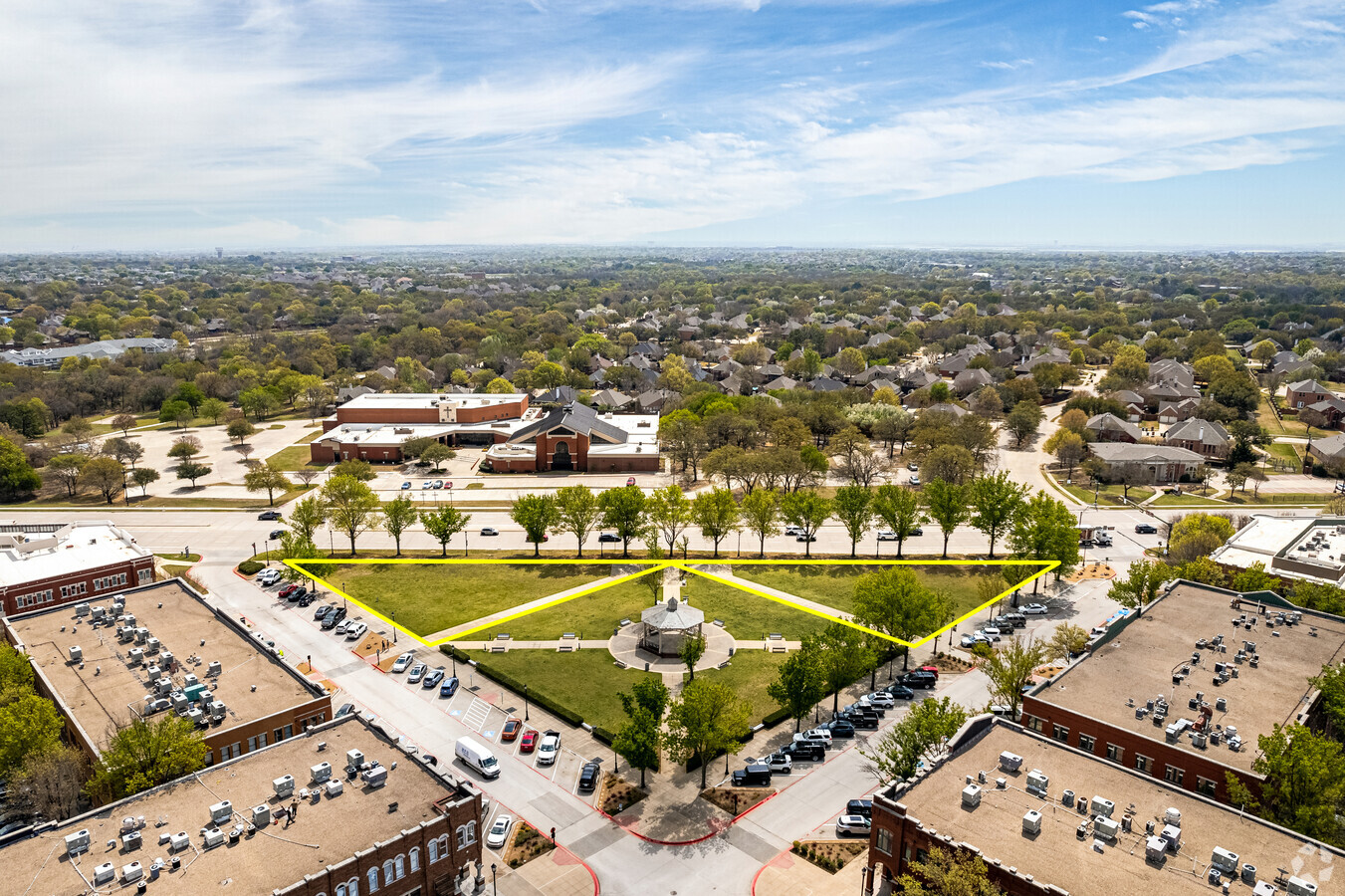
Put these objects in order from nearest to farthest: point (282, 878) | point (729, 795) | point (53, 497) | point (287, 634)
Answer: point (282, 878) → point (729, 795) → point (287, 634) → point (53, 497)

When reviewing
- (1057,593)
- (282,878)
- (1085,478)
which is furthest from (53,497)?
(1085,478)

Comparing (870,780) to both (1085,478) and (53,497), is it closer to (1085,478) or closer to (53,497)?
(1085,478)

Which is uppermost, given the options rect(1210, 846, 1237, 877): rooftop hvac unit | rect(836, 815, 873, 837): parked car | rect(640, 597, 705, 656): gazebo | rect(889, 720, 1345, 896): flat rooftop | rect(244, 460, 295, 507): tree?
rect(1210, 846, 1237, 877): rooftop hvac unit

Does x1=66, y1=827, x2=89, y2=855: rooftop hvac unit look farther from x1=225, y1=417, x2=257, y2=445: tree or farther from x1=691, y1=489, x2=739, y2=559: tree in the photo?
x1=225, y1=417, x2=257, y2=445: tree

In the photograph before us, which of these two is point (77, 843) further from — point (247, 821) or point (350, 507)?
point (350, 507)

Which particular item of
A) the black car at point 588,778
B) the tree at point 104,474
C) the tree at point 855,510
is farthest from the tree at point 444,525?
the tree at point 104,474

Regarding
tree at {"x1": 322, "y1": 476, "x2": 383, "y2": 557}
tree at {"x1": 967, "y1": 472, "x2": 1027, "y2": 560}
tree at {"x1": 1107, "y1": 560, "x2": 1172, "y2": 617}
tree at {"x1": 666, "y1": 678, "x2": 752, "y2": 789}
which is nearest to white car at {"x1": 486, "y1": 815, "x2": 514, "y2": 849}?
tree at {"x1": 666, "y1": 678, "x2": 752, "y2": 789}

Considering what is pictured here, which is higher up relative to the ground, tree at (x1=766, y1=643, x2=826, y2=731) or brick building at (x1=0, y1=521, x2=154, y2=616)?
brick building at (x1=0, y1=521, x2=154, y2=616)

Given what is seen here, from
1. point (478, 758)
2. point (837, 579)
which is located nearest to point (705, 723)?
point (478, 758)
